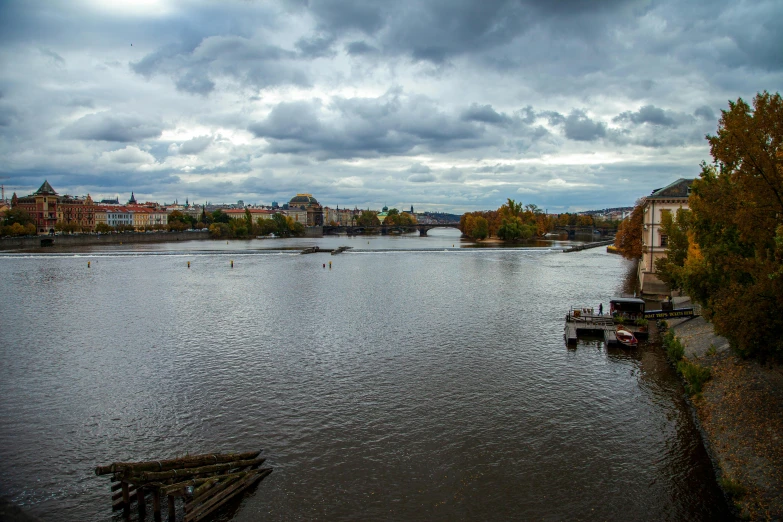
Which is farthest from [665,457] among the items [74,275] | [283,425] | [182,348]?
[74,275]

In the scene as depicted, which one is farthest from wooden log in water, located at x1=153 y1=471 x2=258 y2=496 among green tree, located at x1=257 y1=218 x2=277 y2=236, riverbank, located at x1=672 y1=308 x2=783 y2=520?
green tree, located at x1=257 y1=218 x2=277 y2=236

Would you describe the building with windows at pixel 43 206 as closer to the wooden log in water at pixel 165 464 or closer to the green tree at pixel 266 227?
the green tree at pixel 266 227

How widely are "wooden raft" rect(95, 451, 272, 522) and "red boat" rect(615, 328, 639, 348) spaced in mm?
19637

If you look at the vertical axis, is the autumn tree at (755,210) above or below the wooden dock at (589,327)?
above

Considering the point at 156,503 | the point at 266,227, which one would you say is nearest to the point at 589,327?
the point at 156,503

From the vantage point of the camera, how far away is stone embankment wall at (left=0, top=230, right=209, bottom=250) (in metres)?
101

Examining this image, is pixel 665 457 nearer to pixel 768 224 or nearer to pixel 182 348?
pixel 768 224

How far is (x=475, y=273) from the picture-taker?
2386 inches

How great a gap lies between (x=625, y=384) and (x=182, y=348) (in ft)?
65.5

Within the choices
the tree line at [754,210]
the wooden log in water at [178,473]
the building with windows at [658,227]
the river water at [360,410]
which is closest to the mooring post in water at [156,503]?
the wooden log in water at [178,473]

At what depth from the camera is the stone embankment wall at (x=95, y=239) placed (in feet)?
332

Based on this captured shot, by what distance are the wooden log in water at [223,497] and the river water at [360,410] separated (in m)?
0.29

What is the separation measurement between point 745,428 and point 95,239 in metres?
128

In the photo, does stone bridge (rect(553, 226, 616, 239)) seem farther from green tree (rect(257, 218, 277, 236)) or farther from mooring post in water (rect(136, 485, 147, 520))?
mooring post in water (rect(136, 485, 147, 520))
